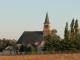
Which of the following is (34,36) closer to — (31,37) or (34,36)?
(34,36)

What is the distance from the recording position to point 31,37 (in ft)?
369

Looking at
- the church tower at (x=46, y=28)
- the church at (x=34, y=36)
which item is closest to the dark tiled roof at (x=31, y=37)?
the church at (x=34, y=36)

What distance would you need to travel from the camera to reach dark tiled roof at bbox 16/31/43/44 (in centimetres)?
11053

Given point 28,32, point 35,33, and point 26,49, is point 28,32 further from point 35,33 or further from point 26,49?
point 26,49

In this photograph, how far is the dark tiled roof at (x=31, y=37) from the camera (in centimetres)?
11053

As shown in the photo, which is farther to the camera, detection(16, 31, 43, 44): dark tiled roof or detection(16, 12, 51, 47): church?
detection(16, 31, 43, 44): dark tiled roof

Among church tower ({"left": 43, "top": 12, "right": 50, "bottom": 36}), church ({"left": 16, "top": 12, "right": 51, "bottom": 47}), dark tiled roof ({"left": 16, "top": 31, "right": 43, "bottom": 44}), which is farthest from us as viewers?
church tower ({"left": 43, "top": 12, "right": 50, "bottom": 36})

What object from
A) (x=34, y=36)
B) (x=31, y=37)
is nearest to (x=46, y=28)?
(x=34, y=36)

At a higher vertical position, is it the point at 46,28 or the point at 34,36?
the point at 46,28

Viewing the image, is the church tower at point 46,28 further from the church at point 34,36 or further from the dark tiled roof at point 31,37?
the dark tiled roof at point 31,37

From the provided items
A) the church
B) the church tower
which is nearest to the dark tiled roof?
the church

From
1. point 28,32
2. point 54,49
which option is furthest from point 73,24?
point 28,32

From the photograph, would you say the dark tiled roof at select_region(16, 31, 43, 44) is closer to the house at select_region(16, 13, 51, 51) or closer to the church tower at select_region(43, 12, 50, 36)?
the house at select_region(16, 13, 51, 51)

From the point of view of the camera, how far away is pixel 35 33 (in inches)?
4491
